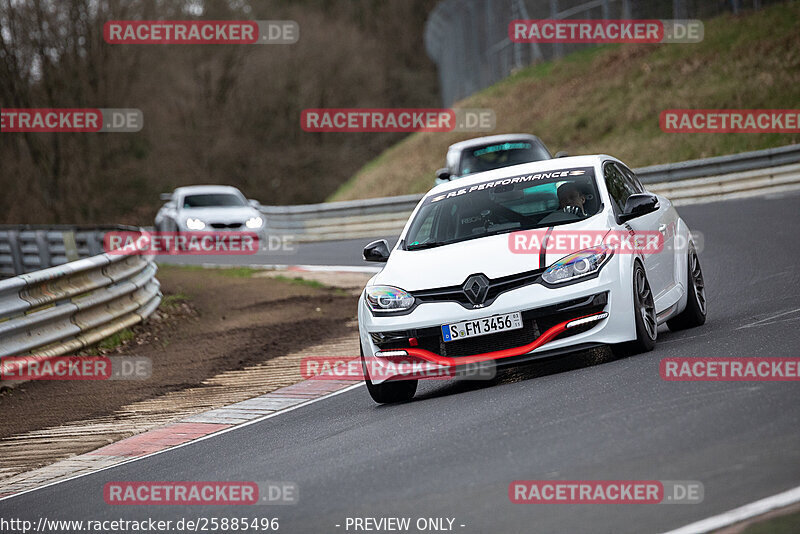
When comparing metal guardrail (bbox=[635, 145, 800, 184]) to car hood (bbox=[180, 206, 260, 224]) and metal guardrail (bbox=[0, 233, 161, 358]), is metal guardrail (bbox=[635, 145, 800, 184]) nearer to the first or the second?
car hood (bbox=[180, 206, 260, 224])

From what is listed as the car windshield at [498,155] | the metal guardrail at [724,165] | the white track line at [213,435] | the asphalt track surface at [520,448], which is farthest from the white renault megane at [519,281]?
the metal guardrail at [724,165]

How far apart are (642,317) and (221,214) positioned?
1971 centimetres

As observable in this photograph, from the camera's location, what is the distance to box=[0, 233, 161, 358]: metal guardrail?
1122 cm

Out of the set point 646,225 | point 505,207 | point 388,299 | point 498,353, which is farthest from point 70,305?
point 646,225

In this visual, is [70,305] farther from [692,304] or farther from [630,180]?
[692,304]

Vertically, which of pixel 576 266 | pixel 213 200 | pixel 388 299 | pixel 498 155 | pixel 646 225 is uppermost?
pixel 498 155

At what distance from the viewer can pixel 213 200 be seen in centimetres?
2831

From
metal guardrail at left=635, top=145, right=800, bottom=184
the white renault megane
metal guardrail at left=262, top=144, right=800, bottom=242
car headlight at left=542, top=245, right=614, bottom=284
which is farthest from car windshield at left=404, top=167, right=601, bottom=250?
metal guardrail at left=635, top=145, right=800, bottom=184

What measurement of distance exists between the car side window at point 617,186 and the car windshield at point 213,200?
62.4 ft

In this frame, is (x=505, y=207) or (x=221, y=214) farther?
(x=221, y=214)

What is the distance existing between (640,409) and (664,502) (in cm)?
162

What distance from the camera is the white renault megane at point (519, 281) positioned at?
779cm

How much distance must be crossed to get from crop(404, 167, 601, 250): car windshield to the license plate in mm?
1038

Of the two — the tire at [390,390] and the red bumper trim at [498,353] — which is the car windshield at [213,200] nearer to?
the tire at [390,390]
